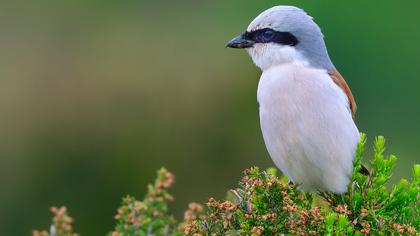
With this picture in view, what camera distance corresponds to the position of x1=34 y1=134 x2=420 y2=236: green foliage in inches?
128

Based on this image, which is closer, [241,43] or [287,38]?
[287,38]

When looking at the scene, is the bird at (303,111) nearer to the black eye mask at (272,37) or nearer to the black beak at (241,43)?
the black eye mask at (272,37)

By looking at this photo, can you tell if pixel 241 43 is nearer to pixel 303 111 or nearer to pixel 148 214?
pixel 303 111

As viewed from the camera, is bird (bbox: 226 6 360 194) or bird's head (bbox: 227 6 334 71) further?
bird's head (bbox: 227 6 334 71)

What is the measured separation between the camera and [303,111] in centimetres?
415

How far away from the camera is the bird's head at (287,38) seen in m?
4.44

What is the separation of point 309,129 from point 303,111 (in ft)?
0.30

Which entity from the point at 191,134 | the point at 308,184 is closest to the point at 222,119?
the point at 191,134

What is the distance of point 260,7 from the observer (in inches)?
480

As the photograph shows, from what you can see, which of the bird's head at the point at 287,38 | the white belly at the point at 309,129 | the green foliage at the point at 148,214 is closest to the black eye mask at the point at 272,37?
the bird's head at the point at 287,38

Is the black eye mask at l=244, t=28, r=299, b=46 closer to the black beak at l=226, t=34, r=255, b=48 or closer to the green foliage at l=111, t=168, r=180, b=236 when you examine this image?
the black beak at l=226, t=34, r=255, b=48

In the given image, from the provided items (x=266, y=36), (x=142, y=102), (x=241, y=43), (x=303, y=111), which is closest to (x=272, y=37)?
(x=266, y=36)

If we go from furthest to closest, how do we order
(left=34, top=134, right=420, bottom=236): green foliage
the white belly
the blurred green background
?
the blurred green background < the white belly < (left=34, top=134, right=420, bottom=236): green foliage

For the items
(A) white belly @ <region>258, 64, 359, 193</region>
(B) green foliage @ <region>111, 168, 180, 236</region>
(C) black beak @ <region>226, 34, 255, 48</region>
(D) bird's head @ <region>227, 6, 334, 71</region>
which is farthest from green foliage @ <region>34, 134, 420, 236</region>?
(C) black beak @ <region>226, 34, 255, 48</region>
